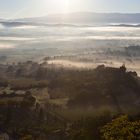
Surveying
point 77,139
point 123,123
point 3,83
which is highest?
point 123,123

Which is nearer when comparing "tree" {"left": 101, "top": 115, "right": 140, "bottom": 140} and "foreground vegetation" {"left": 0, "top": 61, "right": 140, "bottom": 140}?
"tree" {"left": 101, "top": 115, "right": 140, "bottom": 140}

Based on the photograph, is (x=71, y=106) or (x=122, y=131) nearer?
(x=122, y=131)

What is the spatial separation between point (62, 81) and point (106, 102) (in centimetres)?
2925

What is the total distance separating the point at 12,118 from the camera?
275 ft

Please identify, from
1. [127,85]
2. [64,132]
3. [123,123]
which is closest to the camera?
[123,123]

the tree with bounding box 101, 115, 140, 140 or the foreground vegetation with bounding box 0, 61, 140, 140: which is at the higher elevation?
the tree with bounding box 101, 115, 140, 140

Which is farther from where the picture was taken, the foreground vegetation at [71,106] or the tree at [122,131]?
the foreground vegetation at [71,106]

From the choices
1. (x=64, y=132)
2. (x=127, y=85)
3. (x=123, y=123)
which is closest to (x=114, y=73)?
(x=127, y=85)

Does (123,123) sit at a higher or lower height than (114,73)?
higher

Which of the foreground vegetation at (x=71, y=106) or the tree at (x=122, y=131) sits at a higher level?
the tree at (x=122, y=131)

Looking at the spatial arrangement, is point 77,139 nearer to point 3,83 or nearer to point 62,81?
point 62,81

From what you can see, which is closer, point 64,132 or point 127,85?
point 64,132

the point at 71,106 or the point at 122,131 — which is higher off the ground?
the point at 122,131

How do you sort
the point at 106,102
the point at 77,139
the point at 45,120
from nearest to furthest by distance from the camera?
1. the point at 77,139
2. the point at 45,120
3. the point at 106,102
